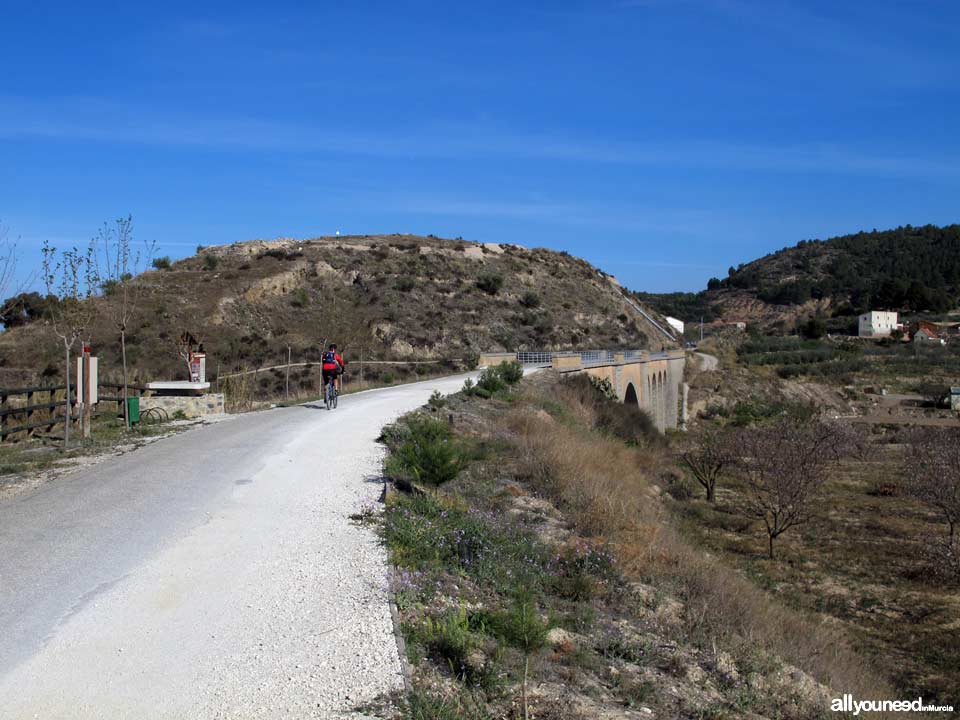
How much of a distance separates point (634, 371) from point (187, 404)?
26.7 metres

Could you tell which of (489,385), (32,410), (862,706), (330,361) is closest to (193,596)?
(862,706)

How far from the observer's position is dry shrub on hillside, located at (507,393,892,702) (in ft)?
25.3

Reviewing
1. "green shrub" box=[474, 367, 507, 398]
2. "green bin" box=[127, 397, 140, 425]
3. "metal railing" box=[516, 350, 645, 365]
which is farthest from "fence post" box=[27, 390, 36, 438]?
"metal railing" box=[516, 350, 645, 365]

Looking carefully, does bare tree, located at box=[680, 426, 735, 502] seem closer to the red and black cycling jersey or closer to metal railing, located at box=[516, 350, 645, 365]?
metal railing, located at box=[516, 350, 645, 365]

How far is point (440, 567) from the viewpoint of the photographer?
727cm

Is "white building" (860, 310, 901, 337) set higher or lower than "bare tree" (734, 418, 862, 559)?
higher

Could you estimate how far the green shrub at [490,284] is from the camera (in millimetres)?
62531

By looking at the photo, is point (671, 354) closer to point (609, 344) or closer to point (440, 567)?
point (609, 344)

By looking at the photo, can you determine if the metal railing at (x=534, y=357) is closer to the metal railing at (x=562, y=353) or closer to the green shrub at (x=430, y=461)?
the metal railing at (x=562, y=353)

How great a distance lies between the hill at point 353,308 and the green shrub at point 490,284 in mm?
101

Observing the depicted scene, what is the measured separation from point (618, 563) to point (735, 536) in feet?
44.4

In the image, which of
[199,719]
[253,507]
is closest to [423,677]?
[199,719]

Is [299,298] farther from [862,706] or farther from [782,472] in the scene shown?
[862,706]

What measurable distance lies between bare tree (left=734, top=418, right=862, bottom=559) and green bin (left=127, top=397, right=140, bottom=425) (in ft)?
47.7
